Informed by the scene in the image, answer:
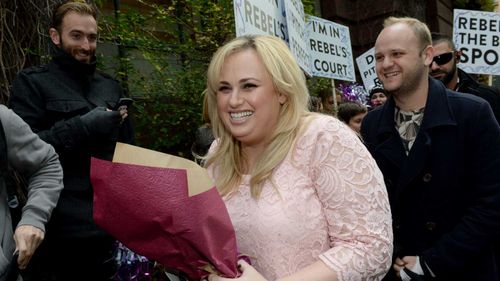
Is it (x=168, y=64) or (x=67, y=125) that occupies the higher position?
(x=168, y=64)

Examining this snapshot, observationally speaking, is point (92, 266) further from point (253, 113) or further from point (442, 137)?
point (442, 137)

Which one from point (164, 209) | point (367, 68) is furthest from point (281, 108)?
point (367, 68)

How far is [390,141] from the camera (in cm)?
253

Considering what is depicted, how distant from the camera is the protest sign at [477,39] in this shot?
6.27 m

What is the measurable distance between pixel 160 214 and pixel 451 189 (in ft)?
4.88

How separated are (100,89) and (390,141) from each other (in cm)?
167

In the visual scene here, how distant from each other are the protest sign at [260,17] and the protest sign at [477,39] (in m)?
3.12

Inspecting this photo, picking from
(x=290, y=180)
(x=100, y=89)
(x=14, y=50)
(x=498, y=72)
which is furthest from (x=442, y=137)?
(x=498, y=72)

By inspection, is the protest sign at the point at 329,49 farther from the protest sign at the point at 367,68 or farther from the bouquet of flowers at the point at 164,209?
the bouquet of flowers at the point at 164,209

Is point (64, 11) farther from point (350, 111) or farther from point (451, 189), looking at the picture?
point (350, 111)

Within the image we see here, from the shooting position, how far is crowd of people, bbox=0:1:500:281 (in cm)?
165

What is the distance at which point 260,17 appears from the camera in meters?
3.55

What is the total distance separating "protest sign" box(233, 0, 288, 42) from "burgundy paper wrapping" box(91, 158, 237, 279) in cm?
198

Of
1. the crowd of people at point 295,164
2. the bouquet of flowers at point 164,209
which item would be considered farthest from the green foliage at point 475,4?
the bouquet of flowers at point 164,209
